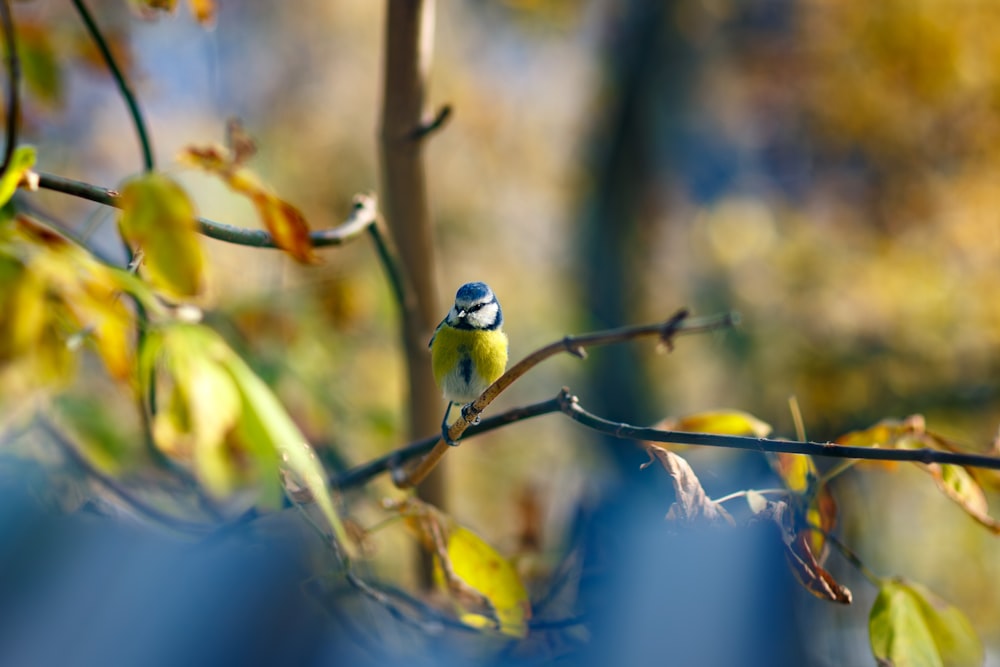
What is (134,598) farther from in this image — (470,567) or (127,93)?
(127,93)

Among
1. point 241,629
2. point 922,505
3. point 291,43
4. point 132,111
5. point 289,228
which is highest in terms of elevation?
point 291,43

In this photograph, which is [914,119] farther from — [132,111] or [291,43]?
[291,43]

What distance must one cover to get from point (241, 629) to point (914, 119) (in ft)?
12.1

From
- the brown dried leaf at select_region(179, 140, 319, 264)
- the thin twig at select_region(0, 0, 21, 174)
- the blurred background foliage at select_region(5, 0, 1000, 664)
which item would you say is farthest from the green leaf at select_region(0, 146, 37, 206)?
the blurred background foliage at select_region(5, 0, 1000, 664)

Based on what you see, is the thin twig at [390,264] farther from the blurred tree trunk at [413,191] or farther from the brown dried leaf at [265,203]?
the brown dried leaf at [265,203]

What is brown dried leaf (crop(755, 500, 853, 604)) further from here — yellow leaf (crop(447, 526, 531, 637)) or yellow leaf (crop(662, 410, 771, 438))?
yellow leaf (crop(447, 526, 531, 637))

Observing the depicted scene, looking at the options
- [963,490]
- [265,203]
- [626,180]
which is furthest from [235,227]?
[626,180]

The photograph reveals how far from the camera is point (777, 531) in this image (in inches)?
33.1

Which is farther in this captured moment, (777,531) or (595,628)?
(595,628)

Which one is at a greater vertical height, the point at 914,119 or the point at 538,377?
the point at 914,119

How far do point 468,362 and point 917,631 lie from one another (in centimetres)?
62

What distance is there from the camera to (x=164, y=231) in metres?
0.66

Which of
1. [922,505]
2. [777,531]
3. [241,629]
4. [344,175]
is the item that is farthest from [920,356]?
[344,175]

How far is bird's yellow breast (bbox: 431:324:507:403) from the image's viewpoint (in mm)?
983
